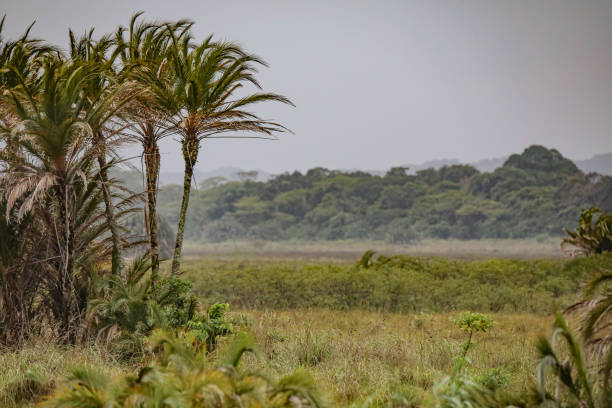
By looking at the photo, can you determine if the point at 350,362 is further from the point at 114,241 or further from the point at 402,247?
the point at 402,247

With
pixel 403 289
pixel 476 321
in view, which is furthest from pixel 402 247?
pixel 476 321

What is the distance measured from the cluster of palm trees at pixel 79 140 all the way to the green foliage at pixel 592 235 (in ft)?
33.0

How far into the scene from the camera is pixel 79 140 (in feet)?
20.6

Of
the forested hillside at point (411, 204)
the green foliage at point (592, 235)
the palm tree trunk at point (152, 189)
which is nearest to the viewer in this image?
the palm tree trunk at point (152, 189)

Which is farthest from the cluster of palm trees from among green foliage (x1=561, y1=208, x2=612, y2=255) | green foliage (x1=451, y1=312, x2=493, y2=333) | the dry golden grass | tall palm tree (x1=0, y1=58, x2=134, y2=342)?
green foliage (x1=561, y1=208, x2=612, y2=255)

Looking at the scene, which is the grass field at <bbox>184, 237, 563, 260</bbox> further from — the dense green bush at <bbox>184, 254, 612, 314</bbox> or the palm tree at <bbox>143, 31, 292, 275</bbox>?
the palm tree at <bbox>143, 31, 292, 275</bbox>

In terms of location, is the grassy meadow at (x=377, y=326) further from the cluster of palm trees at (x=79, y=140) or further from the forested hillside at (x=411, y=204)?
the forested hillside at (x=411, y=204)

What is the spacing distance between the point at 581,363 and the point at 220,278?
465 inches

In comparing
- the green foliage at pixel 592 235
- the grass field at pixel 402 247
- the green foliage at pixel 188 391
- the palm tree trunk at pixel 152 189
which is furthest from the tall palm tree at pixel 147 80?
the grass field at pixel 402 247

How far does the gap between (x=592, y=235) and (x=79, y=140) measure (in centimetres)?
1293

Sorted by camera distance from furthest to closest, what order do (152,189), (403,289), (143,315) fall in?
1. (403,289)
2. (152,189)
3. (143,315)

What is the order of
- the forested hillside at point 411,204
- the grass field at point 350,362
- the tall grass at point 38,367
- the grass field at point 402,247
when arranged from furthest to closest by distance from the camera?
the forested hillside at point 411,204
the grass field at point 402,247
the grass field at point 350,362
the tall grass at point 38,367

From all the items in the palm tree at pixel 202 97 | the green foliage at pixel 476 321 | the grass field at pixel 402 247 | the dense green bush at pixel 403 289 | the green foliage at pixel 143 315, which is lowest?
the grass field at pixel 402 247

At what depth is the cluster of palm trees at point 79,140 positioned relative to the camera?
20.0 ft
